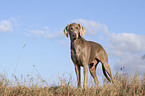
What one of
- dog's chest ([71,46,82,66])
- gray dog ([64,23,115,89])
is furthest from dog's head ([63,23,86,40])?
dog's chest ([71,46,82,66])

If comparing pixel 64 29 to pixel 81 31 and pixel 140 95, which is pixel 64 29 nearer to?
pixel 81 31

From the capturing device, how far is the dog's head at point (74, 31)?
771 centimetres

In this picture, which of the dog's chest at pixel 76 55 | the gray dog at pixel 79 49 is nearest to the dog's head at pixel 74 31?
the gray dog at pixel 79 49

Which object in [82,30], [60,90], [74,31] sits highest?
[82,30]

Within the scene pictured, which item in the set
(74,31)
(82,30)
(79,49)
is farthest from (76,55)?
(82,30)

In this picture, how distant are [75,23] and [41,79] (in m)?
2.35

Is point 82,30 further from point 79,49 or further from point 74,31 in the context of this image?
point 79,49

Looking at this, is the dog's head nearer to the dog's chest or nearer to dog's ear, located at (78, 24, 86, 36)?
dog's ear, located at (78, 24, 86, 36)

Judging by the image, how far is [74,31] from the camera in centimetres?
768

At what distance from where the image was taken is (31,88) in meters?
6.88

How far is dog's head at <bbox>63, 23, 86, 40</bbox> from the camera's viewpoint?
771 centimetres

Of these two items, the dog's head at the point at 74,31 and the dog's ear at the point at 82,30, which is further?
the dog's ear at the point at 82,30

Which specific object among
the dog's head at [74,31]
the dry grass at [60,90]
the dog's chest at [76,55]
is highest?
the dog's head at [74,31]

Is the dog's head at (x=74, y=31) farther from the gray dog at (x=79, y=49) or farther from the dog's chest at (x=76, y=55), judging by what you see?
the dog's chest at (x=76, y=55)
